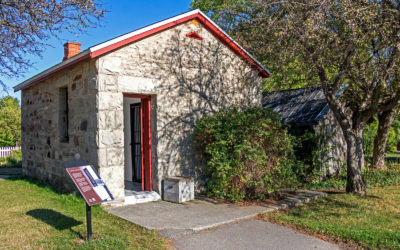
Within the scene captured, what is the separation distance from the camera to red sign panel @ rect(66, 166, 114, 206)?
4344mm

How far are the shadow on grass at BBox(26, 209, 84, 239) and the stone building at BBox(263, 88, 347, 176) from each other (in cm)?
708

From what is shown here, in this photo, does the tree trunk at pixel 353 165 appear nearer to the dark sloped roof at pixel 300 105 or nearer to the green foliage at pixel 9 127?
the dark sloped roof at pixel 300 105

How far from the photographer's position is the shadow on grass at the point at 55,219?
207 inches

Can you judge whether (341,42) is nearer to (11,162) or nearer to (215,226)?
(215,226)

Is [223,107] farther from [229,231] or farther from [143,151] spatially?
[229,231]

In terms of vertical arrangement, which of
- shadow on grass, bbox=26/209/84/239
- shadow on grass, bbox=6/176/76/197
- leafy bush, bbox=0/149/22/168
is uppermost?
leafy bush, bbox=0/149/22/168

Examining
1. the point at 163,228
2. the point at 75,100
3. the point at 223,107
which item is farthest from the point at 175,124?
the point at 163,228

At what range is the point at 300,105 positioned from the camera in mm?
11617

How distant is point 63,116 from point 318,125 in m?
7.71

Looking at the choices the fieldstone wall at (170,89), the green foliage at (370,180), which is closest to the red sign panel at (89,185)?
the fieldstone wall at (170,89)

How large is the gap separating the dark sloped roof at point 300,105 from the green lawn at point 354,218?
308 centimetres

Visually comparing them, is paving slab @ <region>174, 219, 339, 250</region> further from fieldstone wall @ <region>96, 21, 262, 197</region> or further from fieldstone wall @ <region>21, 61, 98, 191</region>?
fieldstone wall @ <region>21, 61, 98, 191</region>

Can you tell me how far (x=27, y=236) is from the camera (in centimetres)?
481

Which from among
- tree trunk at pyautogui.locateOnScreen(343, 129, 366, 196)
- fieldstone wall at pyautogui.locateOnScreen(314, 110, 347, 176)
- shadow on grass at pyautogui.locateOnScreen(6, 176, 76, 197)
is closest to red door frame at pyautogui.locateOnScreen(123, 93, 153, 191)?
shadow on grass at pyautogui.locateOnScreen(6, 176, 76, 197)
